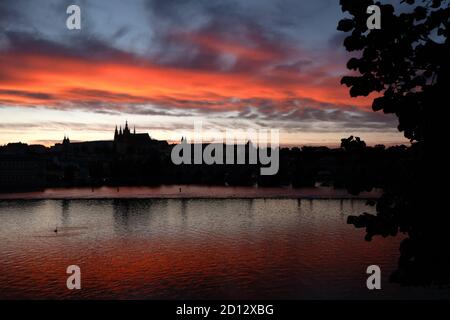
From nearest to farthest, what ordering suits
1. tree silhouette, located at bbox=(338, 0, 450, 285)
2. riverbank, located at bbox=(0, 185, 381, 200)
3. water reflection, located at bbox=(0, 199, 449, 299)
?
tree silhouette, located at bbox=(338, 0, 450, 285)
water reflection, located at bbox=(0, 199, 449, 299)
riverbank, located at bbox=(0, 185, 381, 200)

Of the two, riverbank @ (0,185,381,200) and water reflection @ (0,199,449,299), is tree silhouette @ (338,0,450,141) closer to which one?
water reflection @ (0,199,449,299)

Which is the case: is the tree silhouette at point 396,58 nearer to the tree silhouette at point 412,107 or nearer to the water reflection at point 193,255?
the tree silhouette at point 412,107

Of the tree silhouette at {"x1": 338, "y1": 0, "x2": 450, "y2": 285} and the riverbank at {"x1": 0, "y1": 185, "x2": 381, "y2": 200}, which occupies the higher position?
the tree silhouette at {"x1": 338, "y1": 0, "x2": 450, "y2": 285}

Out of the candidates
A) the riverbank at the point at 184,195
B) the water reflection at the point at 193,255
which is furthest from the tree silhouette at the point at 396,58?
the riverbank at the point at 184,195

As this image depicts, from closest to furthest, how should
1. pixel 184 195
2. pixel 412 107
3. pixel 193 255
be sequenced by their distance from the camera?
pixel 412 107 → pixel 193 255 → pixel 184 195

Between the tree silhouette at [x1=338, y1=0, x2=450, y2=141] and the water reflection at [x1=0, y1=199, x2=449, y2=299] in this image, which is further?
the water reflection at [x1=0, y1=199, x2=449, y2=299]

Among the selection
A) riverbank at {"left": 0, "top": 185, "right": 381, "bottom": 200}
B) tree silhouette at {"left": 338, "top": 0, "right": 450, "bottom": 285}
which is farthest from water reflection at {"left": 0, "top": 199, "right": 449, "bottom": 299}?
riverbank at {"left": 0, "top": 185, "right": 381, "bottom": 200}

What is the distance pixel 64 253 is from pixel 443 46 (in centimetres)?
4539

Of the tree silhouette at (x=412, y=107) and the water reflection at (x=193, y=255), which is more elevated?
the tree silhouette at (x=412, y=107)

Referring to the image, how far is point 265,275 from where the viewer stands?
1460 inches

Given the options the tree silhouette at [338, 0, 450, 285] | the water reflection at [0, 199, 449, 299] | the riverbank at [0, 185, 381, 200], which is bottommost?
the water reflection at [0, 199, 449, 299]

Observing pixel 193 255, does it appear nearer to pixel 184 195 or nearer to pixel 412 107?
pixel 412 107

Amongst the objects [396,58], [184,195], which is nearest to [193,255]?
[396,58]
